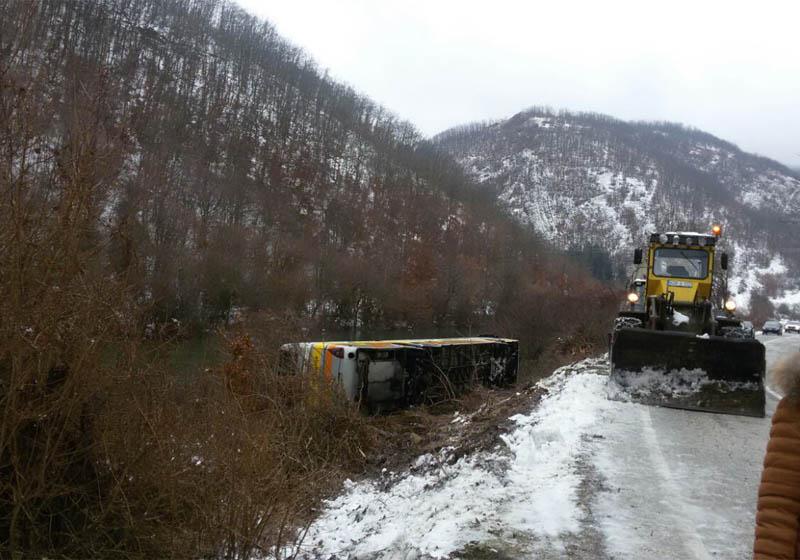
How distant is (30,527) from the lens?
4.96 meters

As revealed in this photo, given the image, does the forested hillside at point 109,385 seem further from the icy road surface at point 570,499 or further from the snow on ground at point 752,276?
the snow on ground at point 752,276

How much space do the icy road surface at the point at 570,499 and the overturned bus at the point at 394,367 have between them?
4.53 meters

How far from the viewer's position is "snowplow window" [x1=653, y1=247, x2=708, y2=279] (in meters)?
14.2

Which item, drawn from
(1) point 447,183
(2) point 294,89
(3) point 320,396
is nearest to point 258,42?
(2) point 294,89

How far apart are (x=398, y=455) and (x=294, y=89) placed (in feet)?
359

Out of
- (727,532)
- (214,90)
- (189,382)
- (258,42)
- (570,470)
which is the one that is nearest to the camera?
(727,532)

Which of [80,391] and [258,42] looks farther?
[258,42]

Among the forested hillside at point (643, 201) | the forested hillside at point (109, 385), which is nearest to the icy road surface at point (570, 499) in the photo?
the forested hillside at point (109, 385)

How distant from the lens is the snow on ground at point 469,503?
17.1 feet

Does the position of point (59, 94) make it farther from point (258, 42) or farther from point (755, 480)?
point (258, 42)

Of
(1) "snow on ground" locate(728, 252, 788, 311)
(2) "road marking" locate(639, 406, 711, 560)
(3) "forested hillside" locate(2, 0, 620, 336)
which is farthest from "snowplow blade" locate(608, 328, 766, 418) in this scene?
(1) "snow on ground" locate(728, 252, 788, 311)

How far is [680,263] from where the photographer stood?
1436cm

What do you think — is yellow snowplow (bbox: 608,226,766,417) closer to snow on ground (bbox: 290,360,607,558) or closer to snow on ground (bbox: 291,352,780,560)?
snow on ground (bbox: 291,352,780,560)

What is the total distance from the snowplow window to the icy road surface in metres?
5.21
